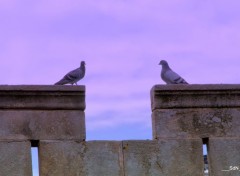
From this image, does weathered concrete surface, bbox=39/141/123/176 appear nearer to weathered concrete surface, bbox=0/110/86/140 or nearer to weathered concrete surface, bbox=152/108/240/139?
weathered concrete surface, bbox=0/110/86/140

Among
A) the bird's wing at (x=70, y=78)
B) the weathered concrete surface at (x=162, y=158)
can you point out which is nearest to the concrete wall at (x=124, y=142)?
the weathered concrete surface at (x=162, y=158)

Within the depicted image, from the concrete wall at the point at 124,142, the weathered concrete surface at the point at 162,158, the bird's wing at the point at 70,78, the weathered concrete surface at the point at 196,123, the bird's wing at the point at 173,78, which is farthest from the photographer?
the bird's wing at the point at 70,78

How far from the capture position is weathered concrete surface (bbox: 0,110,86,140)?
370 inches

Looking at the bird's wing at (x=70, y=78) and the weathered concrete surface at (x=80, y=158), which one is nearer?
the weathered concrete surface at (x=80, y=158)

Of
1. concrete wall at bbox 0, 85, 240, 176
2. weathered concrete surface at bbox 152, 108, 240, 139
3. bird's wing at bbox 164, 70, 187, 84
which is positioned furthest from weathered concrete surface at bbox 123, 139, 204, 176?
bird's wing at bbox 164, 70, 187, 84

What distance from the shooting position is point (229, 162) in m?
9.66

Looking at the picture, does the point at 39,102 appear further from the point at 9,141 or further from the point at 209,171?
the point at 209,171

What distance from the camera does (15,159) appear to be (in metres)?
9.30

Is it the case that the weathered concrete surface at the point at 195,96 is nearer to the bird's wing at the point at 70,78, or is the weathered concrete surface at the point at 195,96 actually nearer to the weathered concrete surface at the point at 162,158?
the weathered concrete surface at the point at 162,158

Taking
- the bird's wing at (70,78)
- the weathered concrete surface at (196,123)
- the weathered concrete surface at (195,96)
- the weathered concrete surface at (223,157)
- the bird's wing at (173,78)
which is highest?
the bird's wing at (70,78)

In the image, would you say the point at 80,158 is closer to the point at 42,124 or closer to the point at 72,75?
the point at 42,124

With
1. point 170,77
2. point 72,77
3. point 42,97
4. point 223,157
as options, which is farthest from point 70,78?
point 223,157

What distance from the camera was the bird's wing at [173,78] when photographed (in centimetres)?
987

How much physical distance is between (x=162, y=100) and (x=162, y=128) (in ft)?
0.98
